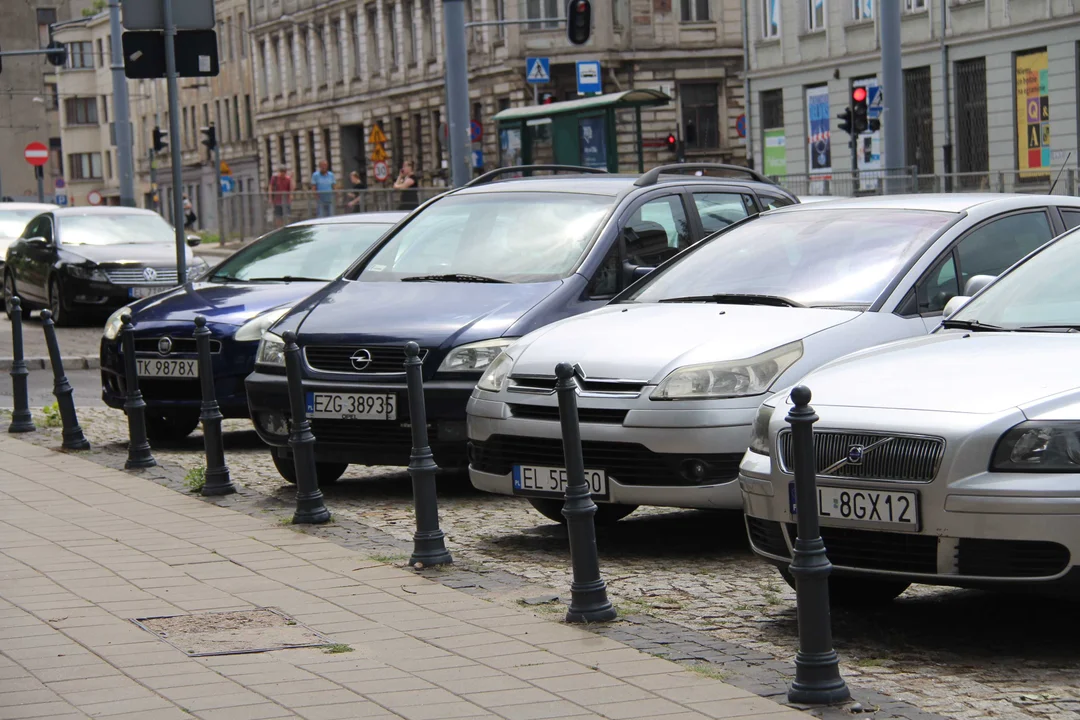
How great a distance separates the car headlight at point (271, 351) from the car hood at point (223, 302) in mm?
1656

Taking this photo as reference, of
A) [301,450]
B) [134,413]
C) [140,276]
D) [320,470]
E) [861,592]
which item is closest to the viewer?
[861,592]

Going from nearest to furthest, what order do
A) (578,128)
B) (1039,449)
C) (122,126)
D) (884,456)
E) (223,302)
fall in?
(1039,449)
(884,456)
(223,302)
(122,126)
(578,128)

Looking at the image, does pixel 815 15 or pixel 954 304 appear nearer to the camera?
pixel 954 304

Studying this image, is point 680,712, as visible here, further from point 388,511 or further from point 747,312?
point 388,511

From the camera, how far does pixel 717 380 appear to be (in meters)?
7.45

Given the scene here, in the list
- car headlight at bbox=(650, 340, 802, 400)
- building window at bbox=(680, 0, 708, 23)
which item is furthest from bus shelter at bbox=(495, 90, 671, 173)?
car headlight at bbox=(650, 340, 802, 400)

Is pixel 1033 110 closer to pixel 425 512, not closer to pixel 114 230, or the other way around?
pixel 114 230

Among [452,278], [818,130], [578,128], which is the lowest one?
[452,278]

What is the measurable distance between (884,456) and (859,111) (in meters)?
32.8

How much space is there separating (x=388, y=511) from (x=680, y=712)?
14.5 feet

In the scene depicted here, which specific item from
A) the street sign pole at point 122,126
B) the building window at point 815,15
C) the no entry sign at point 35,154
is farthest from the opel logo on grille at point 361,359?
the no entry sign at point 35,154

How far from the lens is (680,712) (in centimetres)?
506

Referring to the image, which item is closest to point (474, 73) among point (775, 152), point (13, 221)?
point (775, 152)

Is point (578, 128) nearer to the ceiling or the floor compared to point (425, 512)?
nearer to the ceiling
